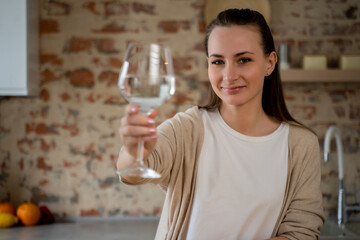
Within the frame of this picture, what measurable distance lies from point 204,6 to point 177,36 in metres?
0.23

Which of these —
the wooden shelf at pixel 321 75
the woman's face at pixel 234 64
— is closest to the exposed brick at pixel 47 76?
the wooden shelf at pixel 321 75

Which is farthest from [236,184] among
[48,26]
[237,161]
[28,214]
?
[48,26]

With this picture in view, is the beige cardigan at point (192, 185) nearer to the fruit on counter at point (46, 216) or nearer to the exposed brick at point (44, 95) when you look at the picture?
the fruit on counter at point (46, 216)

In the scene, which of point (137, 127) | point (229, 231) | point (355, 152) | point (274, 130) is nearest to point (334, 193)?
point (355, 152)

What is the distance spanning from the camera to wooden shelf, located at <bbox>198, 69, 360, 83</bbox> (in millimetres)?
2395

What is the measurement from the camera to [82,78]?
8.18ft

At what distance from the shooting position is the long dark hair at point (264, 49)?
134cm

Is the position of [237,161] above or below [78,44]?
below

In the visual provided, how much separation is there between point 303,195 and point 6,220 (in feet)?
5.30

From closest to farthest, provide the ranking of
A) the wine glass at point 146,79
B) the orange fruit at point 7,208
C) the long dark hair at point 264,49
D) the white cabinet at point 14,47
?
the wine glass at point 146,79 < the long dark hair at point 264,49 < the white cabinet at point 14,47 < the orange fruit at point 7,208

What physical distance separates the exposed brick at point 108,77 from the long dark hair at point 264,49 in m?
1.13

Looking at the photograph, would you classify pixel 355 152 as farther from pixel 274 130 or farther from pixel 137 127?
pixel 137 127

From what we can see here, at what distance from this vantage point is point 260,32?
1360 mm

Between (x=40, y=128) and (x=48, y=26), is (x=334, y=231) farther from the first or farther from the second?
(x=48, y=26)
